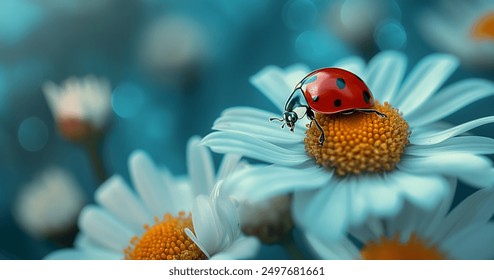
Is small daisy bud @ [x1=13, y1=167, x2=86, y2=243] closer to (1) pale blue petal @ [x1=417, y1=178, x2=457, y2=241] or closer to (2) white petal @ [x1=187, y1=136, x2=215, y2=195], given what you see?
(2) white petal @ [x1=187, y1=136, x2=215, y2=195]

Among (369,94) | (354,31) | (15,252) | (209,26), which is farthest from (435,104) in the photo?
(15,252)

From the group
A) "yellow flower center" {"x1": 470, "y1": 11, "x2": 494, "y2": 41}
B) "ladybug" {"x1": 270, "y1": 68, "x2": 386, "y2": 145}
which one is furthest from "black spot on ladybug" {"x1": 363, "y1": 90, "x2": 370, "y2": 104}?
"yellow flower center" {"x1": 470, "y1": 11, "x2": 494, "y2": 41}

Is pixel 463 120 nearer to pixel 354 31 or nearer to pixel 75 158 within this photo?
pixel 354 31

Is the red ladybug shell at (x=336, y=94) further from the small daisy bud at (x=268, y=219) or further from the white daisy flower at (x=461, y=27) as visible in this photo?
the white daisy flower at (x=461, y=27)

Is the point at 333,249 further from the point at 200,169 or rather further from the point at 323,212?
the point at 200,169

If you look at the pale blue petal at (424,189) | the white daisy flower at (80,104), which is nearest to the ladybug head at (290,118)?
the pale blue petal at (424,189)

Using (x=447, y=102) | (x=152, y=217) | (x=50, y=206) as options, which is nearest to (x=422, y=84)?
(x=447, y=102)
